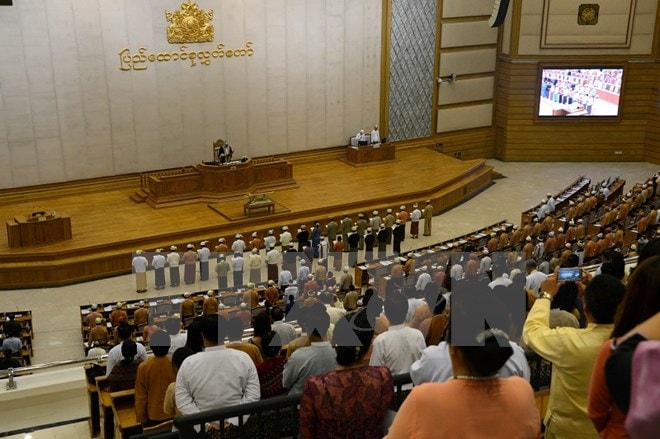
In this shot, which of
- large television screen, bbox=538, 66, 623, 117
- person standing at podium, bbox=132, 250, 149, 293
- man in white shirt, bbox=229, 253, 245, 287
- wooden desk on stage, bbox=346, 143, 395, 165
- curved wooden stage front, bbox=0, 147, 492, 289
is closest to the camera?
person standing at podium, bbox=132, 250, 149, 293

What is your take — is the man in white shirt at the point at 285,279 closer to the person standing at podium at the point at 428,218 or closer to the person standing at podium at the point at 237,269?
the person standing at podium at the point at 237,269

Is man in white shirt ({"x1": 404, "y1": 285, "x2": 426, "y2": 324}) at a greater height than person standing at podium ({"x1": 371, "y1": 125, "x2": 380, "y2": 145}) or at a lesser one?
greater

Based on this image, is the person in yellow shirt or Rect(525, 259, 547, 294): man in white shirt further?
Rect(525, 259, 547, 294): man in white shirt

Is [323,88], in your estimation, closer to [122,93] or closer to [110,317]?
[122,93]

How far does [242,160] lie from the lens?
19.8 m

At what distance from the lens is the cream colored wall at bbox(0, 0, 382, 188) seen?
18.5 metres

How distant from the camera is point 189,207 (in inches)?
734

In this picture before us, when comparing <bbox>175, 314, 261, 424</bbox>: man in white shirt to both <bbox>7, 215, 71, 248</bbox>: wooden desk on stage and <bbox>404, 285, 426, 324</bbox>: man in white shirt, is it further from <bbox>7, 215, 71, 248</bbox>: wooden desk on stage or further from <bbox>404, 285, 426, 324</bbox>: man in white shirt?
<bbox>7, 215, 71, 248</bbox>: wooden desk on stage

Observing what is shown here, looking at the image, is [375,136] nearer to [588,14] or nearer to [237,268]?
[588,14]

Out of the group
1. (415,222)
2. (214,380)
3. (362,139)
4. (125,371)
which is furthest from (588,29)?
(214,380)

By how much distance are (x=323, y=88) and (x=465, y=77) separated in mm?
5053

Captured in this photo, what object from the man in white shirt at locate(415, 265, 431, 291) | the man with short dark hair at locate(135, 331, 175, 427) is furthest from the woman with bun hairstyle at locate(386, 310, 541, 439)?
the man in white shirt at locate(415, 265, 431, 291)

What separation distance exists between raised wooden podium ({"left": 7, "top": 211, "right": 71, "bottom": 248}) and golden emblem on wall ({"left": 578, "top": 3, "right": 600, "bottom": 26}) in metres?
16.1

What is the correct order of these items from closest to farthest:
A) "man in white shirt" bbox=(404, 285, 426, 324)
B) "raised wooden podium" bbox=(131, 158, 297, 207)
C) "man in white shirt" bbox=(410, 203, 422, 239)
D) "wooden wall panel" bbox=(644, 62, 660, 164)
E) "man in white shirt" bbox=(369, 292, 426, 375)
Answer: "man in white shirt" bbox=(369, 292, 426, 375), "man in white shirt" bbox=(404, 285, 426, 324), "man in white shirt" bbox=(410, 203, 422, 239), "raised wooden podium" bbox=(131, 158, 297, 207), "wooden wall panel" bbox=(644, 62, 660, 164)
